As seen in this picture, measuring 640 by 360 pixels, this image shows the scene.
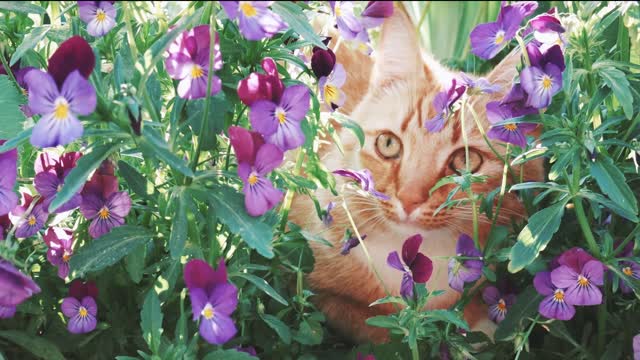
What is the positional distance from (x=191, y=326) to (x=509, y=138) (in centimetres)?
59

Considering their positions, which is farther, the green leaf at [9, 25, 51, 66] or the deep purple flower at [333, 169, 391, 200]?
the deep purple flower at [333, 169, 391, 200]

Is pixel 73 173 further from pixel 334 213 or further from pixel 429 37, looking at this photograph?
pixel 429 37

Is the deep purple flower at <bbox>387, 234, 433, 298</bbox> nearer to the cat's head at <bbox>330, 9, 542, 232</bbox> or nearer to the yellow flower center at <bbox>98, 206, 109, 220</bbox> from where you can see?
the cat's head at <bbox>330, 9, 542, 232</bbox>

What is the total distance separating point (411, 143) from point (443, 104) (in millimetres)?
132

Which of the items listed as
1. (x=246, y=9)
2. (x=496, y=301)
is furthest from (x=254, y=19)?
(x=496, y=301)

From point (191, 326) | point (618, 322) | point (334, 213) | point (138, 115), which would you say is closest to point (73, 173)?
point (138, 115)

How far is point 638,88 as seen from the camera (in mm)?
1430

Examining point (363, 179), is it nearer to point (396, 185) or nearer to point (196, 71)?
point (396, 185)

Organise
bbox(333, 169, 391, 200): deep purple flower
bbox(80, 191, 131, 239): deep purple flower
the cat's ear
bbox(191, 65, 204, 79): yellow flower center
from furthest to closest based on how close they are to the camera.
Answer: the cat's ear
bbox(333, 169, 391, 200): deep purple flower
bbox(80, 191, 131, 239): deep purple flower
bbox(191, 65, 204, 79): yellow flower center

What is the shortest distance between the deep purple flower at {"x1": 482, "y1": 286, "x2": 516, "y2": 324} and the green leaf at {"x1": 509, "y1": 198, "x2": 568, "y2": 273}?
278 mm

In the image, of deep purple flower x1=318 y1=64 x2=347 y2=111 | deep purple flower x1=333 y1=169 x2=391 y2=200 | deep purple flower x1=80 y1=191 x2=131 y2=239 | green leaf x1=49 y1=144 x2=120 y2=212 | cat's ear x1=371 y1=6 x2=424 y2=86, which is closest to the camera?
green leaf x1=49 y1=144 x2=120 y2=212

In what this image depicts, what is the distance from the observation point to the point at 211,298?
3.48 ft

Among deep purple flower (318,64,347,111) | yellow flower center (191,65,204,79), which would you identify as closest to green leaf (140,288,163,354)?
yellow flower center (191,65,204,79)

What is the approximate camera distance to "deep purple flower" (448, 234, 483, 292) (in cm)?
139
